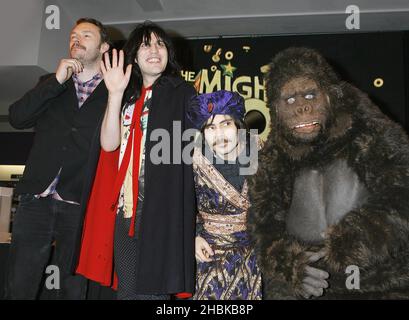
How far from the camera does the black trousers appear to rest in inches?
50.8

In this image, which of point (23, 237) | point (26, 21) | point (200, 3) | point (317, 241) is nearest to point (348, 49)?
point (200, 3)

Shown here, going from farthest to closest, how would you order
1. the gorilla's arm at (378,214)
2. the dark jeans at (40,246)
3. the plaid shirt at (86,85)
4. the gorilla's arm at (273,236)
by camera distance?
the plaid shirt at (86,85) < the dark jeans at (40,246) < the gorilla's arm at (273,236) < the gorilla's arm at (378,214)

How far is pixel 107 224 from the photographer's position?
1.43 metres

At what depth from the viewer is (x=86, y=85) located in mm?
1843

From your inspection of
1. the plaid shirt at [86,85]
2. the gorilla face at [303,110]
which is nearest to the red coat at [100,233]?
the plaid shirt at [86,85]

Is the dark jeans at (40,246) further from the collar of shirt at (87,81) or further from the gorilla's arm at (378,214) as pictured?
the gorilla's arm at (378,214)

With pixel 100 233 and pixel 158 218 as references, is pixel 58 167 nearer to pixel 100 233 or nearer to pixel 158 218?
pixel 100 233

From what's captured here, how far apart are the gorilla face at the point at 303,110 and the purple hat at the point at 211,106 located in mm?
188

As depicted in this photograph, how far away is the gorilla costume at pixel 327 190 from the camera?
3.90ft

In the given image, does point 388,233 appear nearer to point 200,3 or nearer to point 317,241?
point 317,241

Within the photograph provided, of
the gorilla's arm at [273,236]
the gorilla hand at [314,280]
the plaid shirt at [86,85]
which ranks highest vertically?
the plaid shirt at [86,85]

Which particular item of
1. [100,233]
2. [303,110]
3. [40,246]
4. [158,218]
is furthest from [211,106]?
[40,246]

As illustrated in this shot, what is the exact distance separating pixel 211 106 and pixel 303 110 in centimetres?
33

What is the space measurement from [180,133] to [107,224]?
1.34 feet
